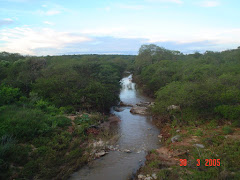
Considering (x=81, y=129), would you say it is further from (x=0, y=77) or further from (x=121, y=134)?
(x=0, y=77)

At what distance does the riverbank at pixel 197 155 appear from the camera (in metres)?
8.76

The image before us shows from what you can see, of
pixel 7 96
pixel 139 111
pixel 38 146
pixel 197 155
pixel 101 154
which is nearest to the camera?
pixel 197 155

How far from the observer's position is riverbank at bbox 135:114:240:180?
8.76 meters

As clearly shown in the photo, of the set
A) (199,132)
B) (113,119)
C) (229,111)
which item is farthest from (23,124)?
(229,111)

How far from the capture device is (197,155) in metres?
10.5

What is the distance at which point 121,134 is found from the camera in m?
15.9

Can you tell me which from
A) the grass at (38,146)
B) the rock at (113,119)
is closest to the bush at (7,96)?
the grass at (38,146)

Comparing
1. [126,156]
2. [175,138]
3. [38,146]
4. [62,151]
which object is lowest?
[126,156]

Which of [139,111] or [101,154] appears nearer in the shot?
[101,154]

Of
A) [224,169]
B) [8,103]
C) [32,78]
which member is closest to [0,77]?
[32,78]

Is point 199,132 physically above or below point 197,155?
above

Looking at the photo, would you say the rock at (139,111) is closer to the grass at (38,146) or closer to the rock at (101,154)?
the grass at (38,146)

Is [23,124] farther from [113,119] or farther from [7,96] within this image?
[113,119]

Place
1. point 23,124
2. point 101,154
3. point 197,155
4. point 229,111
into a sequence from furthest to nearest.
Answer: point 229,111
point 101,154
point 23,124
point 197,155
